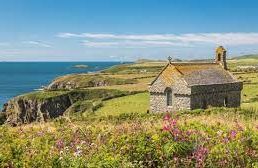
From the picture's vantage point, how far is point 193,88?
49.8 meters

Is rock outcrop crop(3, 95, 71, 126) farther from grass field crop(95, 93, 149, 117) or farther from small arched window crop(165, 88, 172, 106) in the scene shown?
small arched window crop(165, 88, 172, 106)

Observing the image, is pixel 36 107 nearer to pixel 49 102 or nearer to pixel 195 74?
pixel 49 102

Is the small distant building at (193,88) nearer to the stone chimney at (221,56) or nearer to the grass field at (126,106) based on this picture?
the stone chimney at (221,56)

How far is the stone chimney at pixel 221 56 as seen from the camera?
5795 centimetres

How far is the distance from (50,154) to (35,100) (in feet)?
→ 272

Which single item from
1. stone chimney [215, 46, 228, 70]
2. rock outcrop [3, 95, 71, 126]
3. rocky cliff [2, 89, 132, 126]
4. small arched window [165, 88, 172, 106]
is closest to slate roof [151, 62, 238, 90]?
small arched window [165, 88, 172, 106]

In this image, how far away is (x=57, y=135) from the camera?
45.9 ft

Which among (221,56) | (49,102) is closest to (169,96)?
(221,56)

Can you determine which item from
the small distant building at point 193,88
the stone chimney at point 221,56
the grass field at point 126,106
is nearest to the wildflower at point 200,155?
the small distant building at point 193,88

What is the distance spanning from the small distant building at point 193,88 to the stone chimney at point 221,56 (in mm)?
1745

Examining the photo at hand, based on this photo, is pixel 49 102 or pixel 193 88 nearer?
pixel 193 88

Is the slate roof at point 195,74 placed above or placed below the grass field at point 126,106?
above

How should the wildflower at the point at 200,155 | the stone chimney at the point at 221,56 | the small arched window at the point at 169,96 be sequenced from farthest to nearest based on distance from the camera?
the stone chimney at the point at 221,56
the small arched window at the point at 169,96
the wildflower at the point at 200,155

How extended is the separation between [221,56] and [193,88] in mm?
10489
